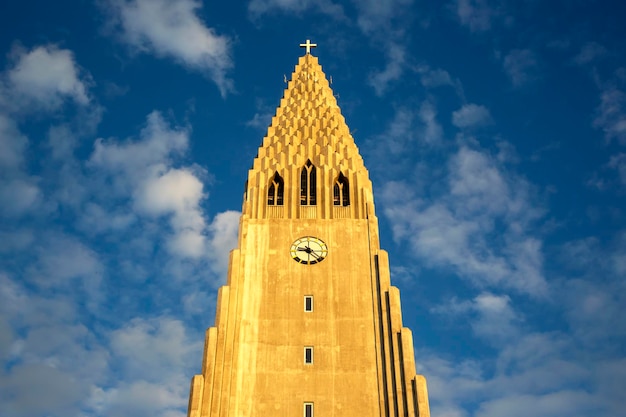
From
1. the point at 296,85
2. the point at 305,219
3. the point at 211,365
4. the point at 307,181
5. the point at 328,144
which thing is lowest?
the point at 211,365

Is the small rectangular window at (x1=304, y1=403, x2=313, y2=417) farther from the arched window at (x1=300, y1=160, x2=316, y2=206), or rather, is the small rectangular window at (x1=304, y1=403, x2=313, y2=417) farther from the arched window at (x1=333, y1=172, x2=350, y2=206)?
the arched window at (x1=333, y1=172, x2=350, y2=206)

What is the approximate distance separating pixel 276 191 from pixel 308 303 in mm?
11806

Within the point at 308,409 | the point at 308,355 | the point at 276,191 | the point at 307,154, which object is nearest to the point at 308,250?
the point at 276,191

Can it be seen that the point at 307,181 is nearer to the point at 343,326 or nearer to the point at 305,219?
the point at 305,219

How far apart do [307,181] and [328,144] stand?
5.24 meters

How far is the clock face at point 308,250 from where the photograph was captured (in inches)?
2061

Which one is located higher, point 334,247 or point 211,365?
point 334,247

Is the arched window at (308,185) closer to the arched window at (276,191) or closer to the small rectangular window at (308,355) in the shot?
the arched window at (276,191)

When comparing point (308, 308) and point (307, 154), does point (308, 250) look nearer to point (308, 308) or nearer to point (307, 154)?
point (308, 308)

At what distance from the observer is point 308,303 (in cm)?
4966

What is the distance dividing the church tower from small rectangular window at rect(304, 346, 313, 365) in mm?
97

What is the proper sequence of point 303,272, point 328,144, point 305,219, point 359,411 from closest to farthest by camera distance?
point 359,411, point 303,272, point 305,219, point 328,144

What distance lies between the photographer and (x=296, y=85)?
232ft

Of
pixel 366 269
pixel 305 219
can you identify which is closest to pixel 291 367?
pixel 366 269
